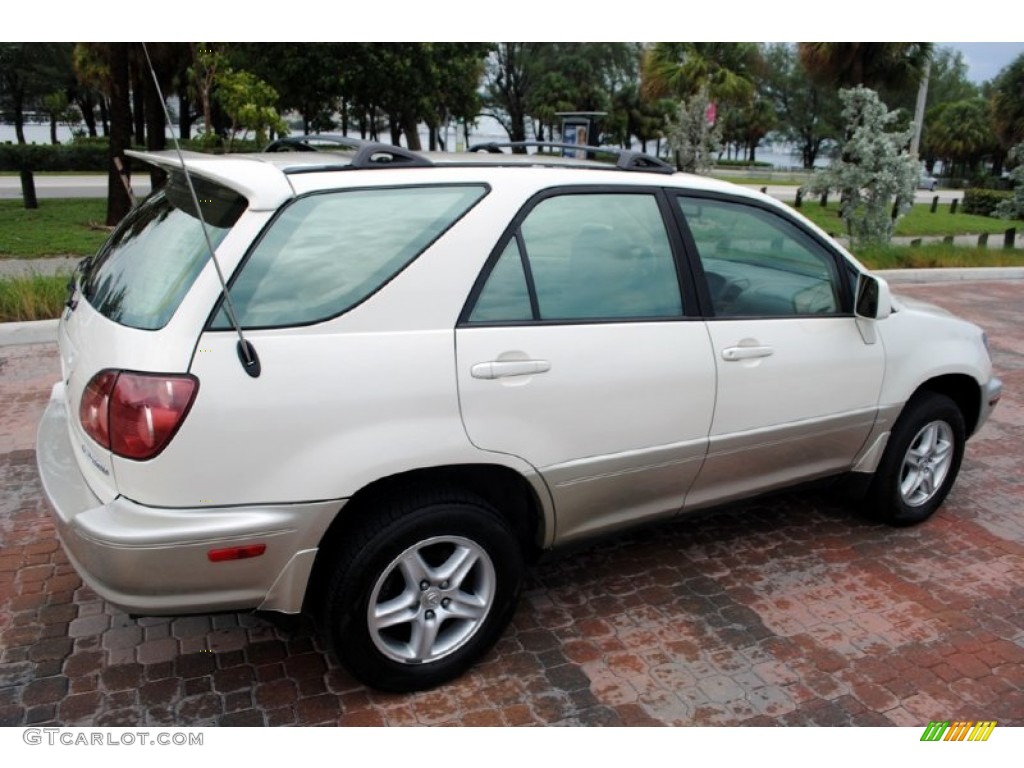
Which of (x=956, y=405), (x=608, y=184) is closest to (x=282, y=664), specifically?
(x=608, y=184)

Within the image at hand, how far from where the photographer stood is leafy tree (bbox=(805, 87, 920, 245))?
500 inches

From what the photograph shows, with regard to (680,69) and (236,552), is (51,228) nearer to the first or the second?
(236,552)

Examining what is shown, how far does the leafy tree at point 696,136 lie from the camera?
16.6 metres

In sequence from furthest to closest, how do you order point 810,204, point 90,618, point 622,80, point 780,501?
point 622,80 → point 810,204 → point 780,501 → point 90,618

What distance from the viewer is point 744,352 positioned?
3.31 m

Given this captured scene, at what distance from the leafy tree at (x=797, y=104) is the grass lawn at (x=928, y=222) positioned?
1433 inches

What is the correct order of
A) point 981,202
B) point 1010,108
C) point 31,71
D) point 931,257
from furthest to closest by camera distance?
point 31,71
point 981,202
point 1010,108
point 931,257

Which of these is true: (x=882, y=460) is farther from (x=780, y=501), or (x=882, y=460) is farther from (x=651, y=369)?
(x=651, y=369)

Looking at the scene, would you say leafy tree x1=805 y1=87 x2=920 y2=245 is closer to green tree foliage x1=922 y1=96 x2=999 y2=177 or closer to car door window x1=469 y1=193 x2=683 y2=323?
car door window x1=469 y1=193 x2=683 y2=323

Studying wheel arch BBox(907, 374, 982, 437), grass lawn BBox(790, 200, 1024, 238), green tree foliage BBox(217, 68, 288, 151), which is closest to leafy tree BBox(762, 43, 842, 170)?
grass lawn BBox(790, 200, 1024, 238)

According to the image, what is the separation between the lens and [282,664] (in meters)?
3.04

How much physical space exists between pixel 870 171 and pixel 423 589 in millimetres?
12317

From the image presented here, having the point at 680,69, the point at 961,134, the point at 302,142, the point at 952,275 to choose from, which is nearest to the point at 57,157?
the point at 680,69
